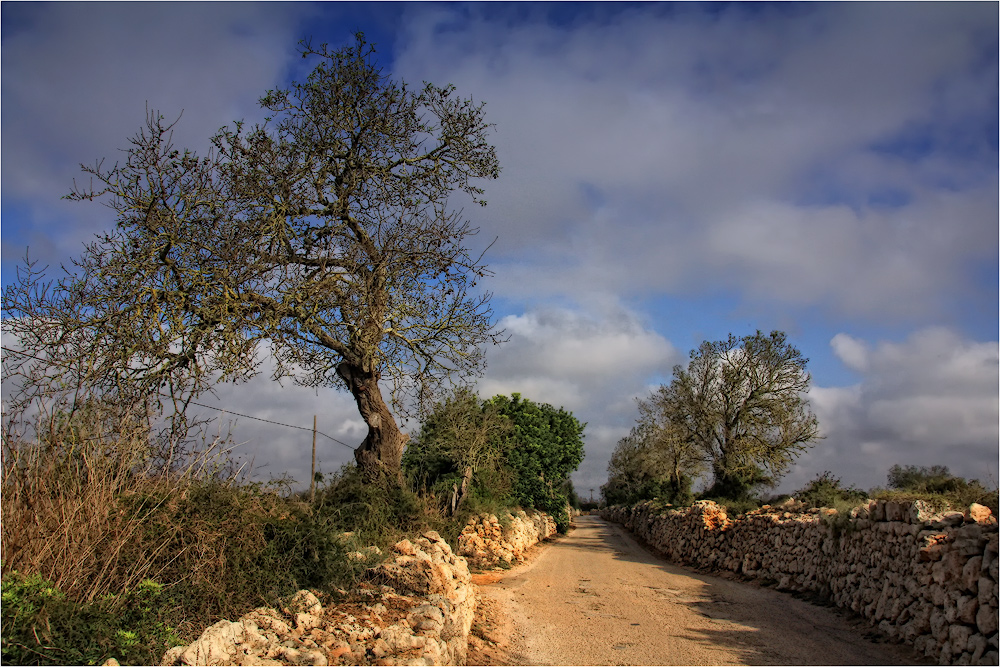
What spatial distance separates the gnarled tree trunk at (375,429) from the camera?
44.5 feet

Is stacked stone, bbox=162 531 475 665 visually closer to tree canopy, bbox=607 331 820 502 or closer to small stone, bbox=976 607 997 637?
small stone, bbox=976 607 997 637

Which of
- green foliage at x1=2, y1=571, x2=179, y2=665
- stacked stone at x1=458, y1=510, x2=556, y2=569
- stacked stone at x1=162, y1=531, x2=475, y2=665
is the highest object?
green foliage at x1=2, y1=571, x2=179, y2=665

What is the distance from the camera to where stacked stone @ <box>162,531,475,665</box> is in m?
5.52

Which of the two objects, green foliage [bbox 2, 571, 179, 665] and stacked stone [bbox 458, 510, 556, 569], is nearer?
green foliage [bbox 2, 571, 179, 665]

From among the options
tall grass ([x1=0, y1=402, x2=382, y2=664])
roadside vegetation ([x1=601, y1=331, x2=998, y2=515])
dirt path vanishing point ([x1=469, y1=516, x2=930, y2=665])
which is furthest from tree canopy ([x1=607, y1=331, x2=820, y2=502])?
tall grass ([x1=0, y1=402, x2=382, y2=664])

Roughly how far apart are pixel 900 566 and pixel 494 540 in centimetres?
1119

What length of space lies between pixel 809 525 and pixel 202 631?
1344 cm

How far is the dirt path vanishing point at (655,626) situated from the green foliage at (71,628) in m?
4.01

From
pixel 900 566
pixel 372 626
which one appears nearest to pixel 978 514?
pixel 900 566

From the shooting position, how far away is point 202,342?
10.6 metres

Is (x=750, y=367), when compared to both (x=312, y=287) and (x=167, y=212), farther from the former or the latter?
(x=167, y=212)

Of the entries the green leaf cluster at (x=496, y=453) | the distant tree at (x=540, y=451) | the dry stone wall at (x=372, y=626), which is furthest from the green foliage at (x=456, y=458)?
the dry stone wall at (x=372, y=626)

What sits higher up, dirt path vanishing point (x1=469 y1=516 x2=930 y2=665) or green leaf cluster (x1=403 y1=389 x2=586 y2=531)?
green leaf cluster (x1=403 y1=389 x2=586 y2=531)

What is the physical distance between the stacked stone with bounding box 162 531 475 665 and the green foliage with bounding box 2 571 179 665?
308 millimetres
